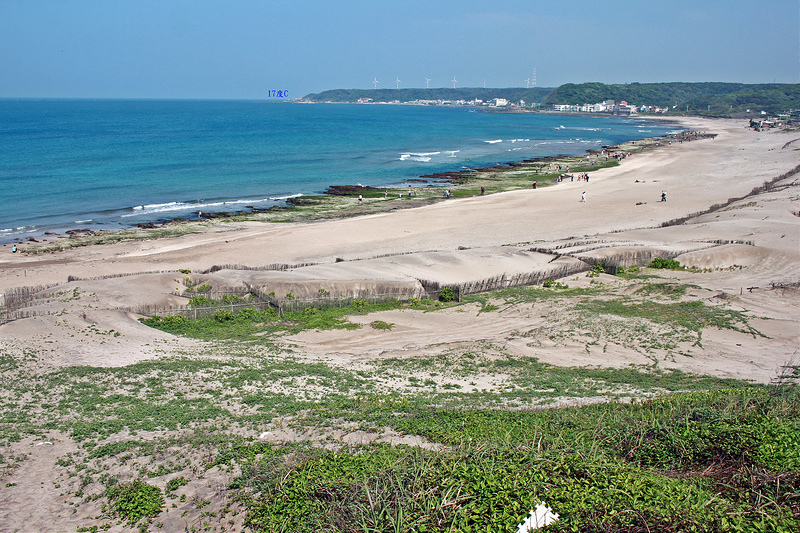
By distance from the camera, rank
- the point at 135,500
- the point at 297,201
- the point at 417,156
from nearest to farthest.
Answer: the point at 135,500, the point at 297,201, the point at 417,156

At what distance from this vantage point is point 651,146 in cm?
9681

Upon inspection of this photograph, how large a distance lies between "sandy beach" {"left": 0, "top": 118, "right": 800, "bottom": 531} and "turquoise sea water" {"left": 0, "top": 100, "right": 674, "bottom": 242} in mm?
11073

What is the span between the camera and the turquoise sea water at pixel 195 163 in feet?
163

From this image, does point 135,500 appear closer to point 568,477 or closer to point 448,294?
point 568,477

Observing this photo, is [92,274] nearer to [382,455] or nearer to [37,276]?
[37,276]

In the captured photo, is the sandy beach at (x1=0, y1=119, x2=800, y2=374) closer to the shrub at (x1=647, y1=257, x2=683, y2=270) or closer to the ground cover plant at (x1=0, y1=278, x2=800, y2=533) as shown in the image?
the shrub at (x1=647, y1=257, x2=683, y2=270)

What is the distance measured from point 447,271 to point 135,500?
64.7 ft

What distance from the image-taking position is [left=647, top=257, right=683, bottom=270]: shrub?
2798 cm

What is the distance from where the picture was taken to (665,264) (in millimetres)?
28219

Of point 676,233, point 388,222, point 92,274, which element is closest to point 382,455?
point 92,274

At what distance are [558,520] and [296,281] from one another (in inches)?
721

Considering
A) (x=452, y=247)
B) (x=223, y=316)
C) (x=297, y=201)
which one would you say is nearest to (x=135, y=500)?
(x=223, y=316)

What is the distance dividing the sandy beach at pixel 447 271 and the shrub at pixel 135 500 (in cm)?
50

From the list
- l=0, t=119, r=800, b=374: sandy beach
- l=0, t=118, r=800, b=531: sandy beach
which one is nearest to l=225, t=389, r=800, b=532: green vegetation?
l=0, t=118, r=800, b=531: sandy beach
